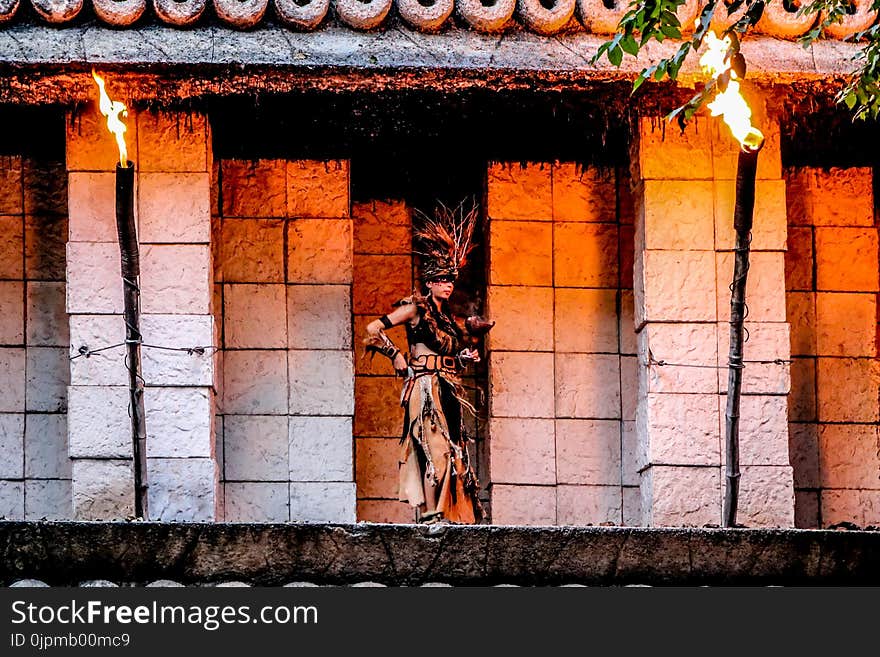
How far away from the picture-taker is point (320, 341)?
18.1 meters

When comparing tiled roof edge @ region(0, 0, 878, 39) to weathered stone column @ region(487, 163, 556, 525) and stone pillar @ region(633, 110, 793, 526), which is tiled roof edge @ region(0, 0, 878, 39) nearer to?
stone pillar @ region(633, 110, 793, 526)

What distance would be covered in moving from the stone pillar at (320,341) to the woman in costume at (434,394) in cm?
92

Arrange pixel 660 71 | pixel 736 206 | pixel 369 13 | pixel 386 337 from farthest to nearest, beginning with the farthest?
pixel 386 337, pixel 369 13, pixel 736 206, pixel 660 71

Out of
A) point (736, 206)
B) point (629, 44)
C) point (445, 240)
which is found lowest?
point (445, 240)

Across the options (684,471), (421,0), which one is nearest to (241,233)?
(421,0)

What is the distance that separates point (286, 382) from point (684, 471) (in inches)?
111

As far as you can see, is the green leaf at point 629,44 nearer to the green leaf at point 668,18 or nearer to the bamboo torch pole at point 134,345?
the green leaf at point 668,18

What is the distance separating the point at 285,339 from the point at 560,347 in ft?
6.34

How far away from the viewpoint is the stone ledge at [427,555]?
13.0 m

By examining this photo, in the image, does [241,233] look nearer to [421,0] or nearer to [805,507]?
[421,0]

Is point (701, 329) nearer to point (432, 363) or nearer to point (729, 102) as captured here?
point (432, 363)

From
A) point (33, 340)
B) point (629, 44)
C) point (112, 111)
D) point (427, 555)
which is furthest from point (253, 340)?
point (427, 555)

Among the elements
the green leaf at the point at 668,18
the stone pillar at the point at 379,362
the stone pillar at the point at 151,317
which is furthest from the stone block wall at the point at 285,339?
the green leaf at the point at 668,18

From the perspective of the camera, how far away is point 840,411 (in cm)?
1852
